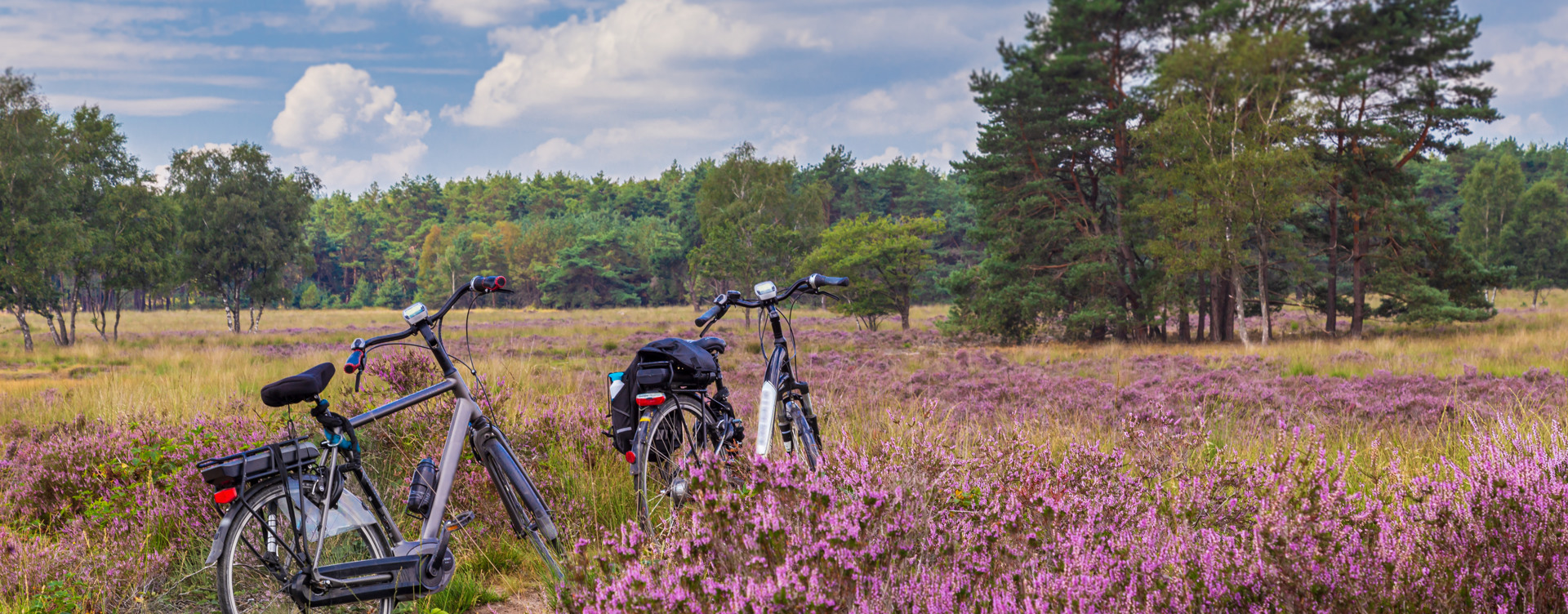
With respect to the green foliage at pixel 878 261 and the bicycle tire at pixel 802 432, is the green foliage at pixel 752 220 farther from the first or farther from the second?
the bicycle tire at pixel 802 432

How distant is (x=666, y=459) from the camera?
3662 millimetres

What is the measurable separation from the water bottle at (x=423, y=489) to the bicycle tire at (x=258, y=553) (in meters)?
0.16

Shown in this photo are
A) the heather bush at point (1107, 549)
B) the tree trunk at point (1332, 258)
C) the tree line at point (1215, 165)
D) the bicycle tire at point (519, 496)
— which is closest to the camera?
the heather bush at point (1107, 549)

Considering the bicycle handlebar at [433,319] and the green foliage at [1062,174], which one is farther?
the green foliage at [1062,174]

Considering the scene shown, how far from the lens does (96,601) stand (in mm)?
3400

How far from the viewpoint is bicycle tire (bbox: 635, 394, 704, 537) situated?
3488mm

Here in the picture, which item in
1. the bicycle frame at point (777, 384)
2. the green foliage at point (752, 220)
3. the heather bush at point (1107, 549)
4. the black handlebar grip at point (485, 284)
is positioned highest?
the green foliage at point (752, 220)

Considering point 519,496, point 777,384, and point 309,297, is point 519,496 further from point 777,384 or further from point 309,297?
point 309,297

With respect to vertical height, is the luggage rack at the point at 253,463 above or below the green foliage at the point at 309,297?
below

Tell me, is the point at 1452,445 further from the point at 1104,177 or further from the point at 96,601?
the point at 1104,177

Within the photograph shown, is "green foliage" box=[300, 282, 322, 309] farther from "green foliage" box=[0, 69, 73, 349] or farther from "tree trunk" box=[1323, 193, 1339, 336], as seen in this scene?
"tree trunk" box=[1323, 193, 1339, 336]

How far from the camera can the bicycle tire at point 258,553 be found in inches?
106

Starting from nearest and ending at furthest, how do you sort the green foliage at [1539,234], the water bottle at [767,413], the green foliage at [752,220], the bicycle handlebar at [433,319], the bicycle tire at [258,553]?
the bicycle tire at [258,553], the bicycle handlebar at [433,319], the water bottle at [767,413], the green foliage at [752,220], the green foliage at [1539,234]

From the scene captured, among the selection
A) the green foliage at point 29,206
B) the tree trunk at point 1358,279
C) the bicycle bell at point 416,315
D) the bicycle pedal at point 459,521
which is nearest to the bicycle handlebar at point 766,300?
the bicycle bell at point 416,315
